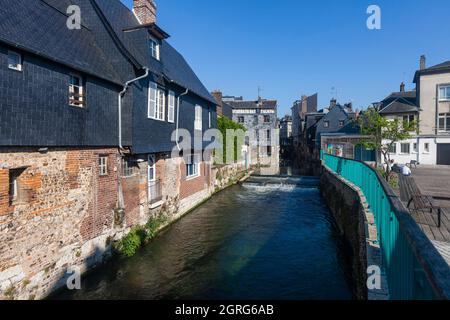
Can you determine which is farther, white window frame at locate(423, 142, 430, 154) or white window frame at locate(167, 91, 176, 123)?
white window frame at locate(423, 142, 430, 154)

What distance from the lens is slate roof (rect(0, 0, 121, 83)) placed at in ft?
22.6

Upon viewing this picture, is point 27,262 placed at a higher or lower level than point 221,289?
higher

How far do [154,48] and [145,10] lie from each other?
2.86 meters

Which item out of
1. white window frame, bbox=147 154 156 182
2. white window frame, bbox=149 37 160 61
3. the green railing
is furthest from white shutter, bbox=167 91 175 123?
the green railing

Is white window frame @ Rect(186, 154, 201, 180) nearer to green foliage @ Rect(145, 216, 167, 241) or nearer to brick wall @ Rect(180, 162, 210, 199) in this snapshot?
brick wall @ Rect(180, 162, 210, 199)

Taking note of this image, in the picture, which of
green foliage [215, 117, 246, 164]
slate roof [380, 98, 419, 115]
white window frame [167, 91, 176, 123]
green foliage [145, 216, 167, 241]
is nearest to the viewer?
green foliage [145, 216, 167, 241]

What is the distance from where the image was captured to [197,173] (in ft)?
62.5

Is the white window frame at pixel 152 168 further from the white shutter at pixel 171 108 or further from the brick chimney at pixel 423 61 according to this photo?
the brick chimney at pixel 423 61

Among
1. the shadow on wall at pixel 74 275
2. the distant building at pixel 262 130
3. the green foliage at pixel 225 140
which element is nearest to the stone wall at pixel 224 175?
the green foliage at pixel 225 140

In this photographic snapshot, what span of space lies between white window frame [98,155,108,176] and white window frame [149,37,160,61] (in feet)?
18.5

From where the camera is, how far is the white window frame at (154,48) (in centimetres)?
1255
